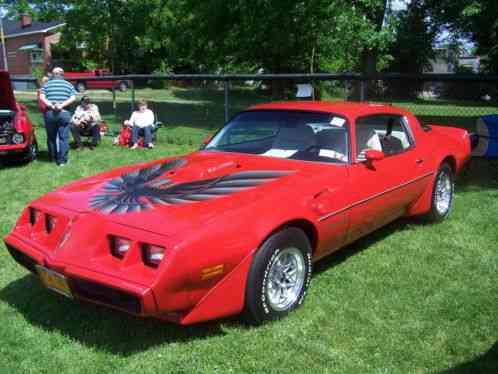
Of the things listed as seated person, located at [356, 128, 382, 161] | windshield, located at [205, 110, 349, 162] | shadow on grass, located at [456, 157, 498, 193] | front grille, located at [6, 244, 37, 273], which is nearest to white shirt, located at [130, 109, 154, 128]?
shadow on grass, located at [456, 157, 498, 193]

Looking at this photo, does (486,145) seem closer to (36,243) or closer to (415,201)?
(415,201)

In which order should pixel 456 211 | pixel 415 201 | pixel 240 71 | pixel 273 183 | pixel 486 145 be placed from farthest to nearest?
pixel 240 71 < pixel 486 145 < pixel 456 211 < pixel 415 201 < pixel 273 183

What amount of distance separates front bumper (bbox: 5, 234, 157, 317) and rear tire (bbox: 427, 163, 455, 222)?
374 cm

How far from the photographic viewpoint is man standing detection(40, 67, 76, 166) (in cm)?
923

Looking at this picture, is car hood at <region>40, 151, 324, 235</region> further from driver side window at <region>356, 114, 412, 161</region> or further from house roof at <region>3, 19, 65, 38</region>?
house roof at <region>3, 19, 65, 38</region>

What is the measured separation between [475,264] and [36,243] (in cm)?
368

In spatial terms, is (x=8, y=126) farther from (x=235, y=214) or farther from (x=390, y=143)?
(x=235, y=214)

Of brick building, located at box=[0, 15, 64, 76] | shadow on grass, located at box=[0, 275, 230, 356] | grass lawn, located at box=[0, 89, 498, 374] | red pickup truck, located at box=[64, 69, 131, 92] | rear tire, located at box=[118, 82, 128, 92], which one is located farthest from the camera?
brick building, located at box=[0, 15, 64, 76]

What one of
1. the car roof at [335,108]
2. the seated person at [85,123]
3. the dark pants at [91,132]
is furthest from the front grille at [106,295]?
the dark pants at [91,132]

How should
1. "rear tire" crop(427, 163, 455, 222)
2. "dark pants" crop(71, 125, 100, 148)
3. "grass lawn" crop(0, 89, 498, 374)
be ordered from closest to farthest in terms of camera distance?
"grass lawn" crop(0, 89, 498, 374) < "rear tire" crop(427, 163, 455, 222) < "dark pants" crop(71, 125, 100, 148)

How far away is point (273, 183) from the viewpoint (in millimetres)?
3930

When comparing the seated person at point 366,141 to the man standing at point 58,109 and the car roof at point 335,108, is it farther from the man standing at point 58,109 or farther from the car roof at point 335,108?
the man standing at point 58,109

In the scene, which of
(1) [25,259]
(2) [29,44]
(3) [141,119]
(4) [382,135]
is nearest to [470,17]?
(3) [141,119]

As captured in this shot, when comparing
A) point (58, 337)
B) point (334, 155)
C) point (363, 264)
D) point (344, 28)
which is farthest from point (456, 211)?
point (344, 28)
